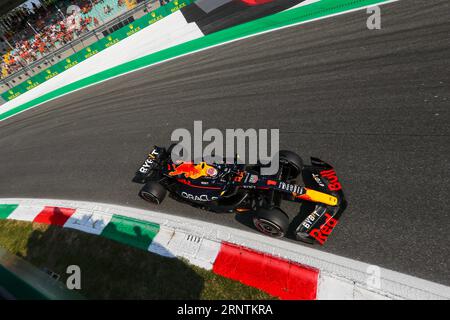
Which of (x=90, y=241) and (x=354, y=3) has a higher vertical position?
(x=354, y=3)

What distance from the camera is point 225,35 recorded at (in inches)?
480

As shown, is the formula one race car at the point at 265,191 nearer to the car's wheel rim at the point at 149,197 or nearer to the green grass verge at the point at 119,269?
the car's wheel rim at the point at 149,197

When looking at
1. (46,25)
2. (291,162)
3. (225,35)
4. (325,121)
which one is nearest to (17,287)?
(291,162)

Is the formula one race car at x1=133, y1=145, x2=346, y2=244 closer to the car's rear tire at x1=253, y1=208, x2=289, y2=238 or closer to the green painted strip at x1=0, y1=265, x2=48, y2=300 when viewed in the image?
the car's rear tire at x1=253, y1=208, x2=289, y2=238

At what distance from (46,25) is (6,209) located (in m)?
19.2

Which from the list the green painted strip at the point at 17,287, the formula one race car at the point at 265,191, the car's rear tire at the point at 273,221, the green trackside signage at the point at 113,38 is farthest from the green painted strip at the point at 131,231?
the green trackside signage at the point at 113,38

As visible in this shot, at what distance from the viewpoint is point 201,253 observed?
5.11m

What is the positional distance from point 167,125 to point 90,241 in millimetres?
4170

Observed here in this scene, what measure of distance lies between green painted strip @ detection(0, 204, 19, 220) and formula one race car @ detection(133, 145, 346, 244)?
17.3 feet

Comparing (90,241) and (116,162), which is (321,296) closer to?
(90,241)

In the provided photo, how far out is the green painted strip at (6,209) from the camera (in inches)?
324

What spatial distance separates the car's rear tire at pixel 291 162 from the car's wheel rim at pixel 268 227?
3.88 feet

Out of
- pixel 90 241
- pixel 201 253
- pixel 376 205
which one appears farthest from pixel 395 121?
pixel 90 241

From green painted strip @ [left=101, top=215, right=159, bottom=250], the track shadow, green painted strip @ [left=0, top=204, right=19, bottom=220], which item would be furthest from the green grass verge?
green painted strip @ [left=0, top=204, right=19, bottom=220]
